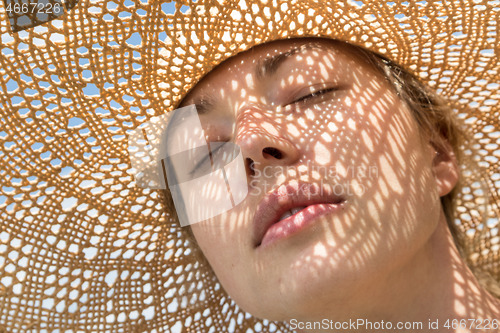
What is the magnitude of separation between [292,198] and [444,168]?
49 cm

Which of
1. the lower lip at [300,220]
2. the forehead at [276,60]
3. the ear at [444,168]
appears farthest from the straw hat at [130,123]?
the lower lip at [300,220]

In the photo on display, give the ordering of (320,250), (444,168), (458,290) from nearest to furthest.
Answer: (320,250) → (458,290) → (444,168)

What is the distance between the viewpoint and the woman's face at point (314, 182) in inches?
43.8

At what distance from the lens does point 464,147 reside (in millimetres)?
1552

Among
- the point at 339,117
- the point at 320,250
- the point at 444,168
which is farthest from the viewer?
the point at 444,168

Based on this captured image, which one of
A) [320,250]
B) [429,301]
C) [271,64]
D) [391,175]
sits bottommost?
[429,301]

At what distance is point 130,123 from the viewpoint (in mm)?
1470

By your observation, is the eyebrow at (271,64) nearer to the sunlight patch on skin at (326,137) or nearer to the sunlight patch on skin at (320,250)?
the sunlight patch on skin at (326,137)

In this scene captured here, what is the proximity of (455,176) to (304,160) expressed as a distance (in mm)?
477

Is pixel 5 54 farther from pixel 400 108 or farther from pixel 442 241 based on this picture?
pixel 442 241

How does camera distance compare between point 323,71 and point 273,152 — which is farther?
point 323,71

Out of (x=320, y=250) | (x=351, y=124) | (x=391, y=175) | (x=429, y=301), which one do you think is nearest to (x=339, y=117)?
(x=351, y=124)

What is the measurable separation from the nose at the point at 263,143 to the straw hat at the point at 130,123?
23 cm

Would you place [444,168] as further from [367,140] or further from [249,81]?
[249,81]
